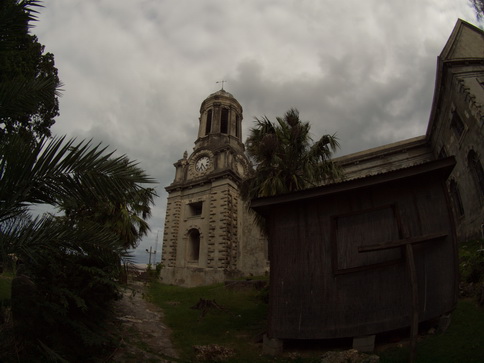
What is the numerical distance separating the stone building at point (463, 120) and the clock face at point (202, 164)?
63.3 feet

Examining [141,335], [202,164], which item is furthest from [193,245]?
[141,335]

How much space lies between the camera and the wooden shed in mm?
8117

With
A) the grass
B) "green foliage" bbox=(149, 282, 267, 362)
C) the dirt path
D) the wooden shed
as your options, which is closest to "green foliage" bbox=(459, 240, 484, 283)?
the grass

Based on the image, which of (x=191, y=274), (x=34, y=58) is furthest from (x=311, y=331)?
(x=191, y=274)

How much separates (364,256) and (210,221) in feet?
65.6

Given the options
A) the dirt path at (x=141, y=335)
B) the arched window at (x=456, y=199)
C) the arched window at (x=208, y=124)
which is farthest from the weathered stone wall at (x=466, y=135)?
the arched window at (x=208, y=124)

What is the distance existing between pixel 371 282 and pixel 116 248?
6.67 metres

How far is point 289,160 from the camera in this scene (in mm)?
14188

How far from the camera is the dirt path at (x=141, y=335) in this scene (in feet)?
27.8

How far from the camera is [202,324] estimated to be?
12.6m

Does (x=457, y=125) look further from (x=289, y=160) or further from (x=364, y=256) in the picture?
(x=364, y=256)

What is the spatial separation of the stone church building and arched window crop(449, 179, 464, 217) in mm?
59

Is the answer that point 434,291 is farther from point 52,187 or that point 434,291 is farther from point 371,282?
point 52,187

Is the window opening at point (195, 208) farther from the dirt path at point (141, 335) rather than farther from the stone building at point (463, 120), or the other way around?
the stone building at point (463, 120)
